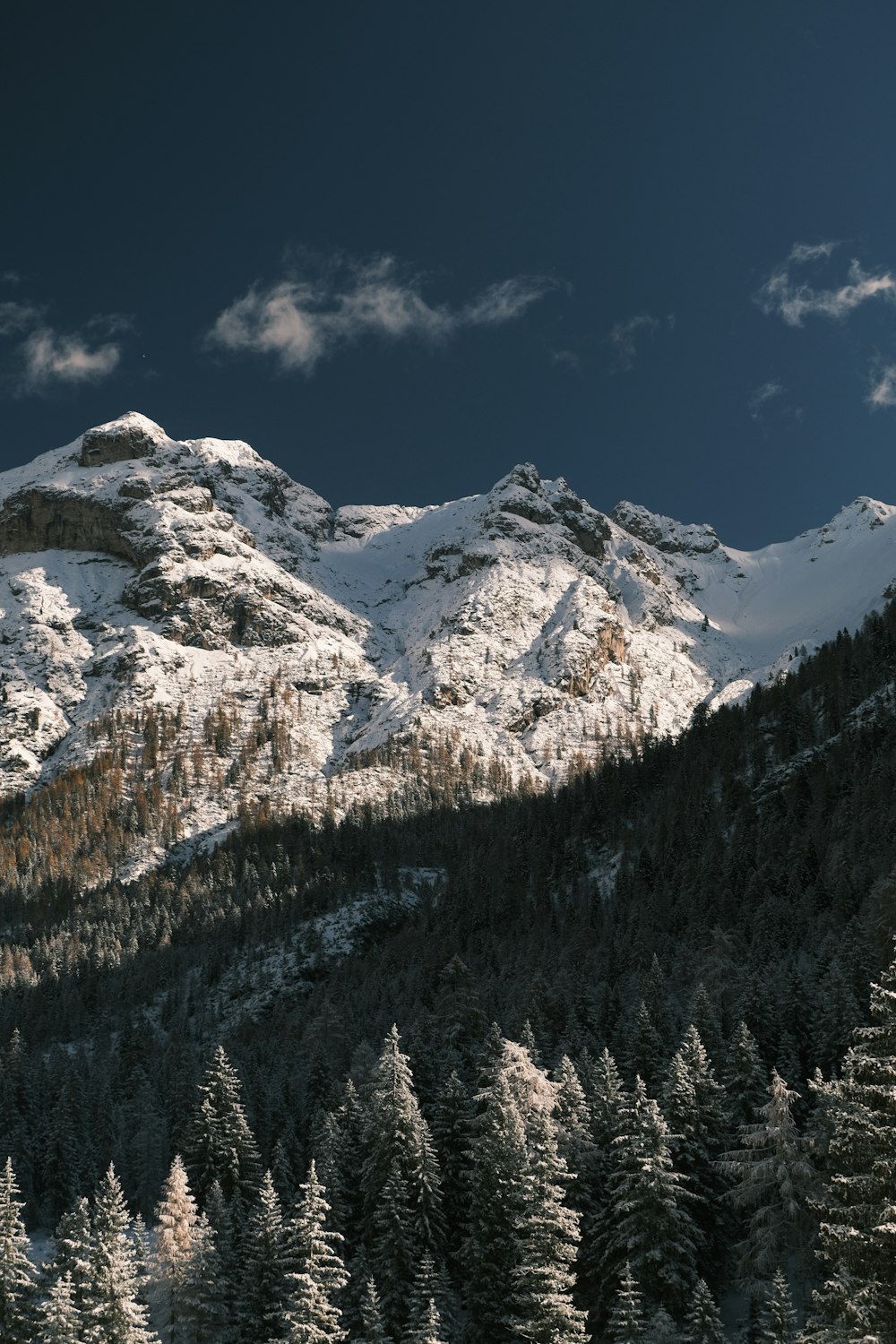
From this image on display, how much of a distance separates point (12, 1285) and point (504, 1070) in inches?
983

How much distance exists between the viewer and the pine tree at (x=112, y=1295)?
4564 centimetres

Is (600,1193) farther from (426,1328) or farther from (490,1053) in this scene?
(490,1053)

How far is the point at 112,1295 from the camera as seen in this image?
46312 mm

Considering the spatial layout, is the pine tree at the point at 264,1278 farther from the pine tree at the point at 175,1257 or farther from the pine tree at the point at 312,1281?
the pine tree at the point at 175,1257

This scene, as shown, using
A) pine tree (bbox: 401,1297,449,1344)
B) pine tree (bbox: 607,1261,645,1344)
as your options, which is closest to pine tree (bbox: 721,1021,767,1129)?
pine tree (bbox: 607,1261,645,1344)

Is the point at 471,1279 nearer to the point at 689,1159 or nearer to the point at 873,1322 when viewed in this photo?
the point at 689,1159

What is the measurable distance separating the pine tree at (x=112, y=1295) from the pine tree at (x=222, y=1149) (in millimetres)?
16740

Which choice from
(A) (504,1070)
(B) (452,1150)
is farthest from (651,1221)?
(B) (452,1150)

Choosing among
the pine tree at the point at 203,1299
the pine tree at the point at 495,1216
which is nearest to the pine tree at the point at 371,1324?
the pine tree at the point at 495,1216

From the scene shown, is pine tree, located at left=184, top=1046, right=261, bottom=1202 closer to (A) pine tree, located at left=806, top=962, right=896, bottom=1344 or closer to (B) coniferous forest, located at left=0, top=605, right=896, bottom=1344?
(B) coniferous forest, located at left=0, top=605, right=896, bottom=1344

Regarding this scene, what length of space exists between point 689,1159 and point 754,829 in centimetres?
7843

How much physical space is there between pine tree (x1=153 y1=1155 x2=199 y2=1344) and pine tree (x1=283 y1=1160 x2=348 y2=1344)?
599 cm

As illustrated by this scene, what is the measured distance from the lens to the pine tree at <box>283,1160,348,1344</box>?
4422 cm

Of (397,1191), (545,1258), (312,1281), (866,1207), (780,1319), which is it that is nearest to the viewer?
(866,1207)
